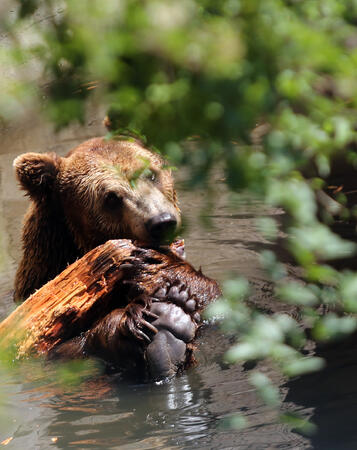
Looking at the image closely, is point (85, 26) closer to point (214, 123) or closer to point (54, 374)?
point (214, 123)

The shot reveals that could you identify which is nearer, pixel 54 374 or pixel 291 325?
pixel 291 325

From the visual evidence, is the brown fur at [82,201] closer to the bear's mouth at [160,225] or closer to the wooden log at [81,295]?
the bear's mouth at [160,225]

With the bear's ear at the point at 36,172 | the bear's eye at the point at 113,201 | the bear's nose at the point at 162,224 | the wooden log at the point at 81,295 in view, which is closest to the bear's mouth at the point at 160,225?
the bear's nose at the point at 162,224

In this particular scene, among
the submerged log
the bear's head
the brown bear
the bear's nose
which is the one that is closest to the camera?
the brown bear

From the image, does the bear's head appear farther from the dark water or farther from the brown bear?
the dark water

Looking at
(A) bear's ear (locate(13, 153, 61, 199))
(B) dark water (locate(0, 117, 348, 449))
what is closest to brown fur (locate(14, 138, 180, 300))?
(A) bear's ear (locate(13, 153, 61, 199))

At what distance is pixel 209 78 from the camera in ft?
4.41

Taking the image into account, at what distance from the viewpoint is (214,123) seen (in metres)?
1.40

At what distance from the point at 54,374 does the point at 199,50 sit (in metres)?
3.12

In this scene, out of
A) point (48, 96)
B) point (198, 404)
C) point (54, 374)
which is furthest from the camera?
point (54, 374)

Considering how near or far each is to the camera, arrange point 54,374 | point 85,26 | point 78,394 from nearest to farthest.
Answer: point 85,26 < point 78,394 < point 54,374

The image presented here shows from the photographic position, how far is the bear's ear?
15.5 feet

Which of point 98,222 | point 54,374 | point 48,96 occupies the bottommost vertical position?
point 54,374

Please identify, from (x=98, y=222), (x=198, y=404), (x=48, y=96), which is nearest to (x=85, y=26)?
(x=48, y=96)
